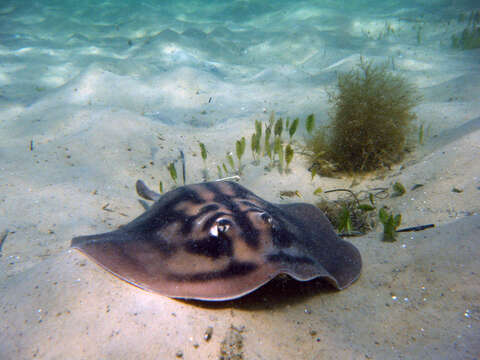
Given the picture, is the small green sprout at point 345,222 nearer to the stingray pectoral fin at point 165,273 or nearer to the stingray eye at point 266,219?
the stingray eye at point 266,219

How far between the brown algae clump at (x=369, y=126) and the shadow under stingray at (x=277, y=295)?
288 centimetres

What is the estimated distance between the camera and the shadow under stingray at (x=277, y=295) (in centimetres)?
208

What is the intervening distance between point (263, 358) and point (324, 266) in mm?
846

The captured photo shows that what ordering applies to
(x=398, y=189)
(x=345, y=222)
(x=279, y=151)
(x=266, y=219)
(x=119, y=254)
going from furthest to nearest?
(x=279, y=151) < (x=398, y=189) < (x=345, y=222) < (x=266, y=219) < (x=119, y=254)

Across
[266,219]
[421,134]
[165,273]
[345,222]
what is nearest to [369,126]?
[421,134]

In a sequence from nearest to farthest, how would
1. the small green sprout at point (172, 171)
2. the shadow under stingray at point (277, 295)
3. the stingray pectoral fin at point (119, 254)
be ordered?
the stingray pectoral fin at point (119, 254) → the shadow under stingray at point (277, 295) → the small green sprout at point (172, 171)

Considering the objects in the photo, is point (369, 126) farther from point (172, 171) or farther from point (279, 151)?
point (172, 171)

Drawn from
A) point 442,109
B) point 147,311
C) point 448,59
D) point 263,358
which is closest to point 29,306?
point 147,311

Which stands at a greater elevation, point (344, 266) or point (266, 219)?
→ point (266, 219)

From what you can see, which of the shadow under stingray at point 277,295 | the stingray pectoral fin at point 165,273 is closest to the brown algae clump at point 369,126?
the shadow under stingray at point 277,295

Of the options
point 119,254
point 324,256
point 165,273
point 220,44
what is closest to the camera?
point 165,273

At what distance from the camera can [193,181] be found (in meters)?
4.86

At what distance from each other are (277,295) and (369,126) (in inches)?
148

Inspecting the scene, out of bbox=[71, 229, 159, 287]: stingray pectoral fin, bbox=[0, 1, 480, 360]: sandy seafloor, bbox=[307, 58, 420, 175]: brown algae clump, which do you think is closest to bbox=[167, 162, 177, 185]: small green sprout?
bbox=[0, 1, 480, 360]: sandy seafloor
